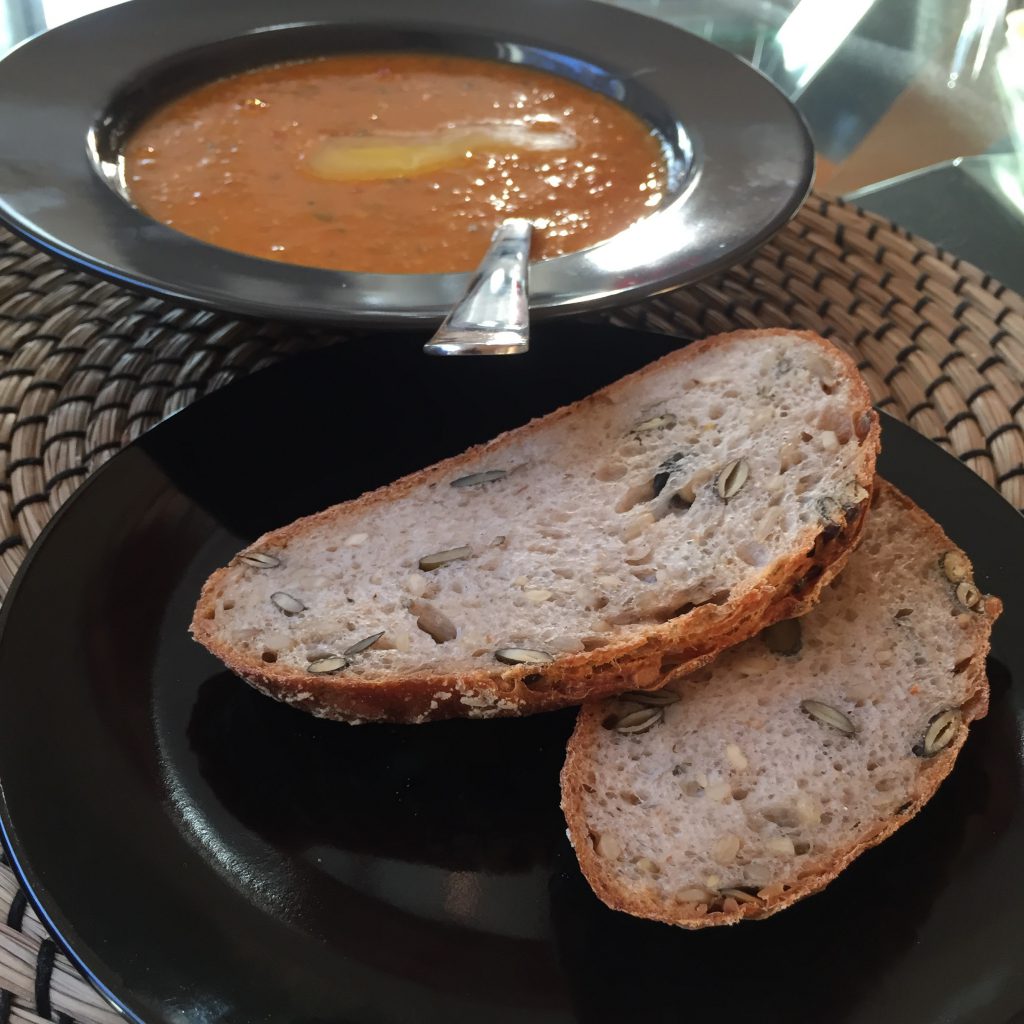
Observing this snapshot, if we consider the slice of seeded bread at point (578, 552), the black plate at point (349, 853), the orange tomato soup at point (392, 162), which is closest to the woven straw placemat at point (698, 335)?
the orange tomato soup at point (392, 162)

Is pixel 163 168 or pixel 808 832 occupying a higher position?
pixel 163 168

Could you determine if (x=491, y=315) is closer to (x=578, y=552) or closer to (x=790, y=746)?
(x=578, y=552)

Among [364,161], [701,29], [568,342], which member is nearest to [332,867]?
[568,342]

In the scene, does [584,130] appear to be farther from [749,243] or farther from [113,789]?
[113,789]

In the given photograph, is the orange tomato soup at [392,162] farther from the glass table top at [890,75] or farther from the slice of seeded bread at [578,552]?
the slice of seeded bread at [578,552]

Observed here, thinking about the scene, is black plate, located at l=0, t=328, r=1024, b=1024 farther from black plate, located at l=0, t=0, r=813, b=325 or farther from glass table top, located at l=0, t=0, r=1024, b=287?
glass table top, located at l=0, t=0, r=1024, b=287

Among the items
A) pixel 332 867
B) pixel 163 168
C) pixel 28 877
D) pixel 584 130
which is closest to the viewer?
pixel 28 877
